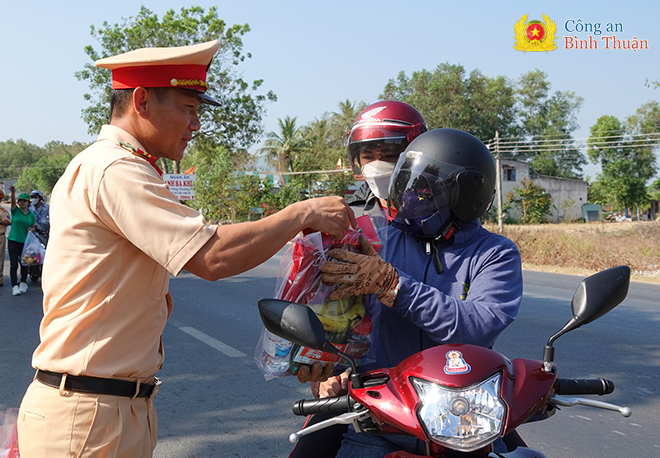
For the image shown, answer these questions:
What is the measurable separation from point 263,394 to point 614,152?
2205 inches

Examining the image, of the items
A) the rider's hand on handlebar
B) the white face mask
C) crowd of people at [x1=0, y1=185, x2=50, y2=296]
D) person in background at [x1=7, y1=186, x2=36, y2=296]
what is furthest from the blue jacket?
person in background at [x1=7, y1=186, x2=36, y2=296]

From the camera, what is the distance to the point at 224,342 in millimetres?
6688

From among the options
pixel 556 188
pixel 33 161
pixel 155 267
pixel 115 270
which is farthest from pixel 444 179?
pixel 33 161

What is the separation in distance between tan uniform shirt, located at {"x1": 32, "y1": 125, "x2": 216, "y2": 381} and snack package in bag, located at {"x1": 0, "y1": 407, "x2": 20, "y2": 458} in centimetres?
35

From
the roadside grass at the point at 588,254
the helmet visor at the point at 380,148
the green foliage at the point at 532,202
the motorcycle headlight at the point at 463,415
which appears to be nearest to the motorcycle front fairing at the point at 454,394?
the motorcycle headlight at the point at 463,415

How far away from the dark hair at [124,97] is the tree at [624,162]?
53.2 metres

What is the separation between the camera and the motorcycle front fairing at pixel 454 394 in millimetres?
1438

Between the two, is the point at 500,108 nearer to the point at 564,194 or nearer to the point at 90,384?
the point at 564,194

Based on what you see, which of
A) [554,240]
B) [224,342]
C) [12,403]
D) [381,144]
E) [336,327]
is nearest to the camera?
[336,327]

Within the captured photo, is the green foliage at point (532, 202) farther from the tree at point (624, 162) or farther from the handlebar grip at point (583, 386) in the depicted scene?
the handlebar grip at point (583, 386)

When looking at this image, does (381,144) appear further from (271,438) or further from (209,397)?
(209,397)

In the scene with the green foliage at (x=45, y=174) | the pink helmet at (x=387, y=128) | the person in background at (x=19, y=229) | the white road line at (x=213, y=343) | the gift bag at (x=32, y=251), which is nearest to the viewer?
the pink helmet at (x=387, y=128)

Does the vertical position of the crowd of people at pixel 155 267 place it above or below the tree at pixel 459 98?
below

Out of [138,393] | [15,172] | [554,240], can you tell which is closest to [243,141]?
[554,240]
